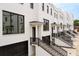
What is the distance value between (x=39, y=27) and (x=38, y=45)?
1.69 metres

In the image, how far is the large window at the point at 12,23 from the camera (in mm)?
6578

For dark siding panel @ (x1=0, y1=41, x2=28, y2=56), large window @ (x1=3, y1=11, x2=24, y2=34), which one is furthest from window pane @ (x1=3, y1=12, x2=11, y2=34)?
dark siding panel @ (x1=0, y1=41, x2=28, y2=56)

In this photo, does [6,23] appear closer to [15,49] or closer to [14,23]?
[14,23]

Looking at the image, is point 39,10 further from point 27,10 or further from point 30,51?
point 30,51

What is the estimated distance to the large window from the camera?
658cm

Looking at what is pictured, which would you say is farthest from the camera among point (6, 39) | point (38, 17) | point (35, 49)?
point (38, 17)

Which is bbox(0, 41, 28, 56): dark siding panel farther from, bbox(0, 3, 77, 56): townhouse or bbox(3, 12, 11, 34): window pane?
bbox(3, 12, 11, 34): window pane

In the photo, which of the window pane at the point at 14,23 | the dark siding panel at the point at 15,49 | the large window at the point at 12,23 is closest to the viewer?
the dark siding panel at the point at 15,49

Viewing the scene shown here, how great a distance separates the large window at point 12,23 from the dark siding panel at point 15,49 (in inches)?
25.6

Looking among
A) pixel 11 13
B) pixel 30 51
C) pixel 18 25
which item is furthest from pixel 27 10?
pixel 30 51

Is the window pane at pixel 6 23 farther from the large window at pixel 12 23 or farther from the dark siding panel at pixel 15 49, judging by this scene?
the dark siding panel at pixel 15 49

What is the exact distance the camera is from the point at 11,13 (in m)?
7.09

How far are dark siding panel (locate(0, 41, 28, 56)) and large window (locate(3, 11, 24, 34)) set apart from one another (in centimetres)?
65

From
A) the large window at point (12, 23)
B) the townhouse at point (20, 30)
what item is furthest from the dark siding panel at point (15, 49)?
the large window at point (12, 23)
